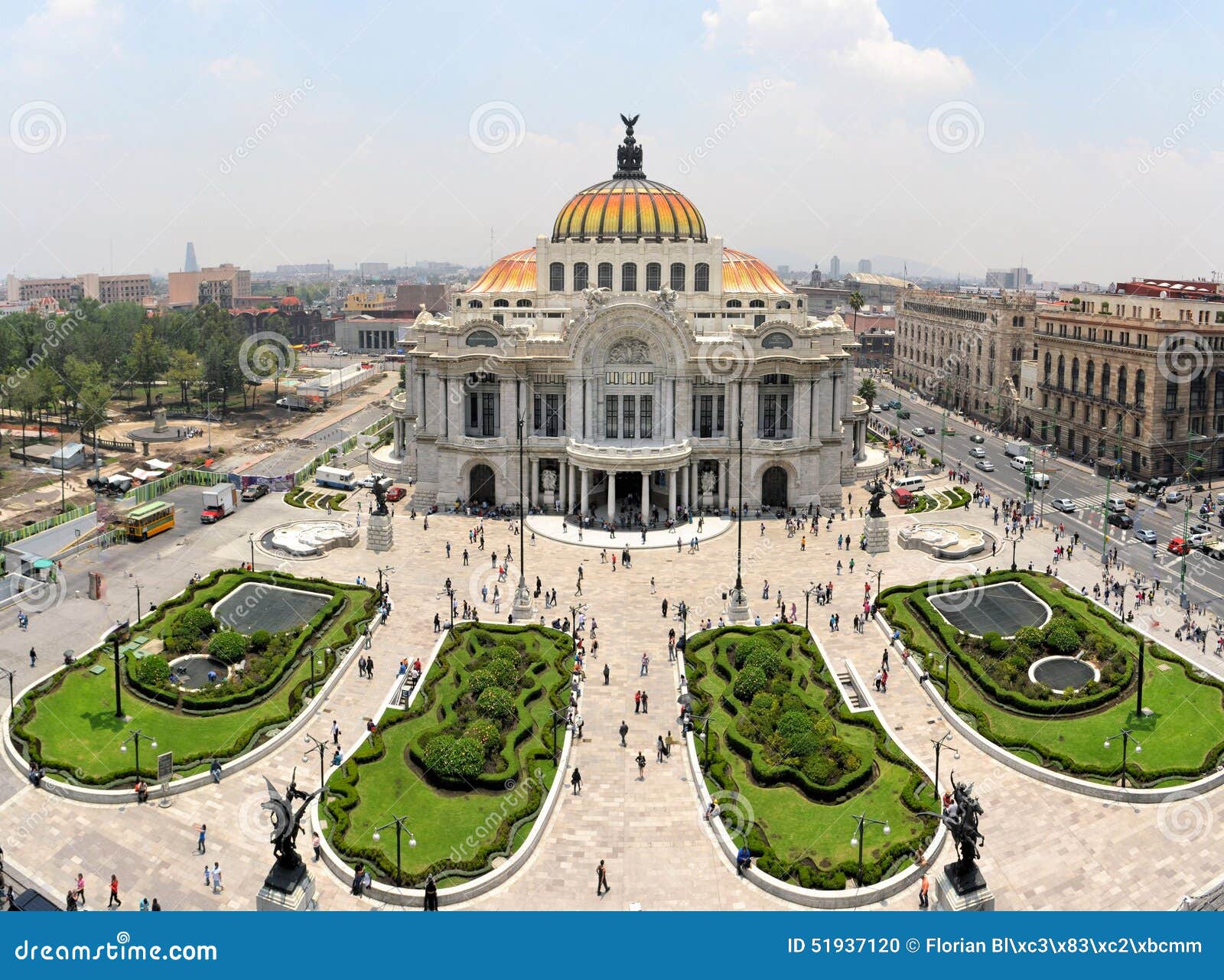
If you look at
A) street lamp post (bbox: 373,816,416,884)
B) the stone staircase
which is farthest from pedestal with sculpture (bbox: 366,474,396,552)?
street lamp post (bbox: 373,816,416,884)

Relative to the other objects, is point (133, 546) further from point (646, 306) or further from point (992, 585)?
point (992, 585)

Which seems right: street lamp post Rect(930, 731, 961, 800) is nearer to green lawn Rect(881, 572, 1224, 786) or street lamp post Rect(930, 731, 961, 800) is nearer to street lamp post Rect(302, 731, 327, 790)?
green lawn Rect(881, 572, 1224, 786)

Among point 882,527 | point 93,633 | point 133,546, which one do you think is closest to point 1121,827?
point 882,527

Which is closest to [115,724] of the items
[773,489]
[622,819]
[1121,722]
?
[622,819]

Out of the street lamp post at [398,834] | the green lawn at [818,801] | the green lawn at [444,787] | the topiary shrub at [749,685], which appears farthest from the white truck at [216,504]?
the street lamp post at [398,834]

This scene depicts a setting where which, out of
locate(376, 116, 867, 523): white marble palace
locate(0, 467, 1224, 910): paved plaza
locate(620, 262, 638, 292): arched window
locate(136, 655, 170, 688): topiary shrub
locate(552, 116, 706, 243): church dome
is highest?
locate(552, 116, 706, 243): church dome

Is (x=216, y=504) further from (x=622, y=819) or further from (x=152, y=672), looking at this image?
(x=622, y=819)
